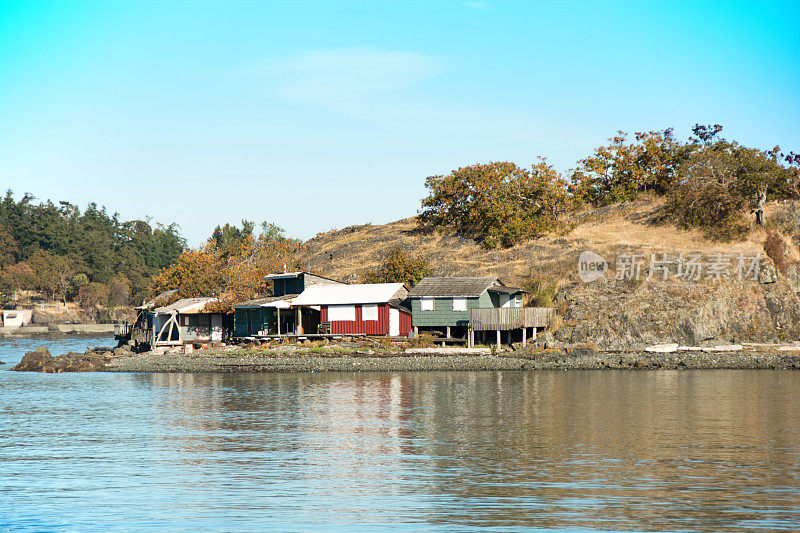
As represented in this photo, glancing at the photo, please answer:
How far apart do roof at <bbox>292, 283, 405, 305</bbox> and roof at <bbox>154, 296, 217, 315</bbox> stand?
33.8ft

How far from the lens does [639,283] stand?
61031 mm

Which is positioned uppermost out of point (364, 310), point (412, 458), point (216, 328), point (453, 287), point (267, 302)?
point (453, 287)

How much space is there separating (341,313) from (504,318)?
13.3 m

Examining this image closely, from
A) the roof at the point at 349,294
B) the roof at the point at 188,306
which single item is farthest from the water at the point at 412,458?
the roof at the point at 188,306

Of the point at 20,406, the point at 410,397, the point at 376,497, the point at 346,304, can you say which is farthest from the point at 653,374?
the point at 20,406

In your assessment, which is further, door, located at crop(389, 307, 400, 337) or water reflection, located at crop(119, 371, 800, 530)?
door, located at crop(389, 307, 400, 337)

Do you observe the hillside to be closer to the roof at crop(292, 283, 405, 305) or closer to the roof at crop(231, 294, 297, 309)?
the roof at crop(292, 283, 405, 305)

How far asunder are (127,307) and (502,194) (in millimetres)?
87799

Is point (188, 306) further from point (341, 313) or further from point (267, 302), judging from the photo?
point (341, 313)

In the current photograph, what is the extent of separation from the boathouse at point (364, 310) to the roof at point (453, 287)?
2.14m

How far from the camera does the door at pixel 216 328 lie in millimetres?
66938

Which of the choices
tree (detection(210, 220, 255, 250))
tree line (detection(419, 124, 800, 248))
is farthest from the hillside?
tree (detection(210, 220, 255, 250))

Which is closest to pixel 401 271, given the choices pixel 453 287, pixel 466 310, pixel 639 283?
pixel 453 287

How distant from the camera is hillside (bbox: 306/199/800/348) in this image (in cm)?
5525
